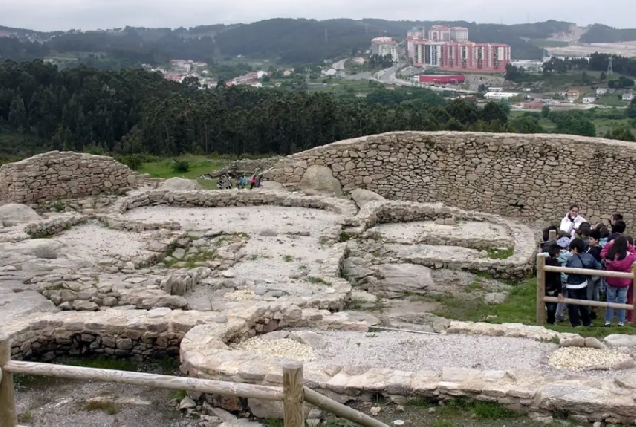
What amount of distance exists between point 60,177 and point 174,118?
2877 cm

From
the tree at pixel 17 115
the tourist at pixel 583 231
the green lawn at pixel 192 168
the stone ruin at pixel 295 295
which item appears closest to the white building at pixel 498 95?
the tree at pixel 17 115

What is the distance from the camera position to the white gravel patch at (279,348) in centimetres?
918

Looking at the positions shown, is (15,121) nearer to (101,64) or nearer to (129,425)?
(129,425)

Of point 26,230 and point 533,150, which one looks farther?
point 533,150

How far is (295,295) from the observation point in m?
12.5

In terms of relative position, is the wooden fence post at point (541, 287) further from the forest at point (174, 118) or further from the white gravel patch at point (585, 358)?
the forest at point (174, 118)

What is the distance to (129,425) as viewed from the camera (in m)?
8.14

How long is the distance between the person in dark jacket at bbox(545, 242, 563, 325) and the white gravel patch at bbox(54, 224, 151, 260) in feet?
26.2

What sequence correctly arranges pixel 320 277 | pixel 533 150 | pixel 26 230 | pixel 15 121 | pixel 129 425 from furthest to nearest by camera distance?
pixel 15 121, pixel 533 150, pixel 26 230, pixel 320 277, pixel 129 425

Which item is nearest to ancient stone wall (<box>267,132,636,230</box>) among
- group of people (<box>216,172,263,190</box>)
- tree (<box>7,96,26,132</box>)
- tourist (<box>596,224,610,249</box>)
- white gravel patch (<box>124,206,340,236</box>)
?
group of people (<box>216,172,263,190</box>)

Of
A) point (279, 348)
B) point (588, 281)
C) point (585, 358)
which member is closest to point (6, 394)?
Result: point (279, 348)

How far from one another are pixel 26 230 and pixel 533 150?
14.4 meters

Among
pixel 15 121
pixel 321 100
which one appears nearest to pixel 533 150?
pixel 321 100

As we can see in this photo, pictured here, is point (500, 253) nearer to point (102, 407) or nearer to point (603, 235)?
point (603, 235)
